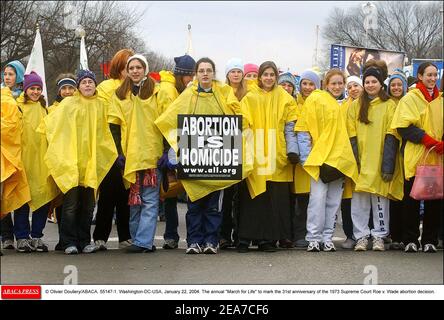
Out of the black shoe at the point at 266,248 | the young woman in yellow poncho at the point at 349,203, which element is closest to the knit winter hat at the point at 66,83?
the black shoe at the point at 266,248

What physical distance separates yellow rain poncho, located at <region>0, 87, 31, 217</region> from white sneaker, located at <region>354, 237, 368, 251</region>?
2.42 meters

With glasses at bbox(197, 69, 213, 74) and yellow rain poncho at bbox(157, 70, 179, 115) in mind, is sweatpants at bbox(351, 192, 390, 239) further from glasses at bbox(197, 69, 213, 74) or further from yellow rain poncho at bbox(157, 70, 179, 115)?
yellow rain poncho at bbox(157, 70, 179, 115)

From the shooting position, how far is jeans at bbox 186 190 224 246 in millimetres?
5055

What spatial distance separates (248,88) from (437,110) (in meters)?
1.40

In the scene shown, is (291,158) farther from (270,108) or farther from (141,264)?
(141,264)

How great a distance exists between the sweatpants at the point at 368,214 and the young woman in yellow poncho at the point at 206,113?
1014mm

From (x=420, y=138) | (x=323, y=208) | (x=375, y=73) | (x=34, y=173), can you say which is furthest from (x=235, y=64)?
(x=34, y=173)

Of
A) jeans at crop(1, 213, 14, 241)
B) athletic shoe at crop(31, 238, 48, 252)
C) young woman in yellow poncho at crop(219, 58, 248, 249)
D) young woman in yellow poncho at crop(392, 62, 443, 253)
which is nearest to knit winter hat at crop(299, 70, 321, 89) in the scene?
young woman in yellow poncho at crop(219, 58, 248, 249)

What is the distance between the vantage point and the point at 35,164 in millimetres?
5094

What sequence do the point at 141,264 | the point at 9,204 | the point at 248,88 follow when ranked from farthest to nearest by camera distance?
1. the point at 248,88
2. the point at 9,204
3. the point at 141,264

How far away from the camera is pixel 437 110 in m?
4.56

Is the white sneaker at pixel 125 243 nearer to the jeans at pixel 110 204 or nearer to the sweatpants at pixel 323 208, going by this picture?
the jeans at pixel 110 204

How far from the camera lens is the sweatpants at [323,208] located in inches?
205
